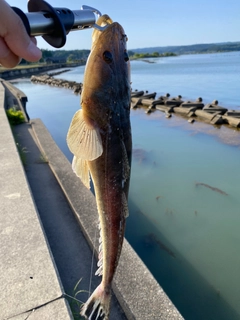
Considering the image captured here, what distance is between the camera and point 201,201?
691 centimetres

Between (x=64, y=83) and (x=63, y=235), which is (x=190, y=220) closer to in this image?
(x=63, y=235)

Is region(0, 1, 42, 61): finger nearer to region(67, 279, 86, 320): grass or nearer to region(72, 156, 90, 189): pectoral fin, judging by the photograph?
region(72, 156, 90, 189): pectoral fin

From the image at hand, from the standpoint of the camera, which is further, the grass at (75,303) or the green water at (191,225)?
the green water at (191,225)

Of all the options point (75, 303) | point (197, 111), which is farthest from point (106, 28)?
point (197, 111)

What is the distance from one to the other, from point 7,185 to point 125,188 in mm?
3480

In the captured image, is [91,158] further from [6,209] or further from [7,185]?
[7,185]

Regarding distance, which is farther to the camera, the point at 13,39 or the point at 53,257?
the point at 53,257

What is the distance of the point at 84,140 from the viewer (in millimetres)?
1793

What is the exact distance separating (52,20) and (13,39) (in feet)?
1.00

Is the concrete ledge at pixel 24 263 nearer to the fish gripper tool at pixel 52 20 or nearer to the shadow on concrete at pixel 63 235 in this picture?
the shadow on concrete at pixel 63 235

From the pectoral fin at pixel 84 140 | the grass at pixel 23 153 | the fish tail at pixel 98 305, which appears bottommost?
the grass at pixel 23 153

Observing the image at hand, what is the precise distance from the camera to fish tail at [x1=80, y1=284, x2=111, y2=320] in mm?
2143

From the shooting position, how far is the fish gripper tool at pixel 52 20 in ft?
4.49

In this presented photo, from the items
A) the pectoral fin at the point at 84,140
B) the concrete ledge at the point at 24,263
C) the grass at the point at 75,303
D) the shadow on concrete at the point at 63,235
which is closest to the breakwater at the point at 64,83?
the shadow on concrete at the point at 63,235
